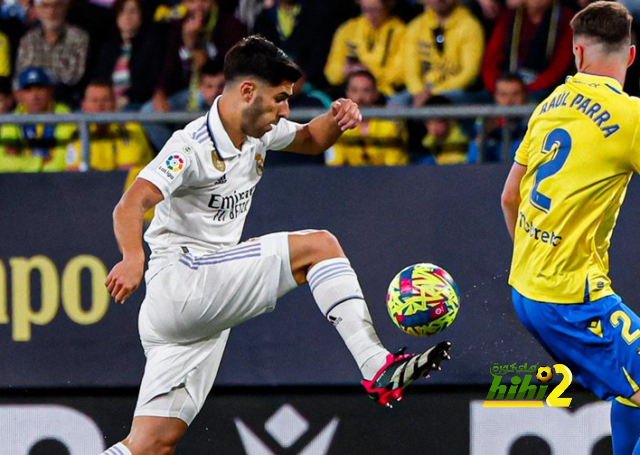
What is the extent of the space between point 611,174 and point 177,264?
203 centimetres

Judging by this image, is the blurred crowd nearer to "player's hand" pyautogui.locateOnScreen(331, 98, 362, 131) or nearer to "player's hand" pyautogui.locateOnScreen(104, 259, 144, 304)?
"player's hand" pyautogui.locateOnScreen(331, 98, 362, 131)

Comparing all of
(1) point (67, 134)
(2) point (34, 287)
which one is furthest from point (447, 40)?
(2) point (34, 287)

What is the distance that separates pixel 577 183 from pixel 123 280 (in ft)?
6.32

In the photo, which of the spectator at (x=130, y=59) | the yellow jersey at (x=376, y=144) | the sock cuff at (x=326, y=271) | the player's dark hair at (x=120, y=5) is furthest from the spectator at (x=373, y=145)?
the player's dark hair at (x=120, y=5)

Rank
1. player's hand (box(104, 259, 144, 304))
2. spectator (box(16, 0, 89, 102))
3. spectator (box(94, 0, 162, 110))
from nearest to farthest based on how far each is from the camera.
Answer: player's hand (box(104, 259, 144, 304))
spectator (box(94, 0, 162, 110))
spectator (box(16, 0, 89, 102))

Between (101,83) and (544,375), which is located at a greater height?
(101,83)

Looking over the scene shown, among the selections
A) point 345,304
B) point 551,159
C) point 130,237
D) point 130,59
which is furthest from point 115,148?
point 551,159

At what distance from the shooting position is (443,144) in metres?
7.62

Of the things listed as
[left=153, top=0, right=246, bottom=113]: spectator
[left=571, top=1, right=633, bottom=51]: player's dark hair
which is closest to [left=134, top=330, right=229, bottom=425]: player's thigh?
[left=571, top=1, right=633, bottom=51]: player's dark hair

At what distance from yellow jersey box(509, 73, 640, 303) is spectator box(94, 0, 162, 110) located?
4.70 meters

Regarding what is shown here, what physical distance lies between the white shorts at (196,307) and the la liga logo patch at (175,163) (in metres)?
0.49

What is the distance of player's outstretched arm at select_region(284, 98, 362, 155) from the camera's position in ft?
19.2

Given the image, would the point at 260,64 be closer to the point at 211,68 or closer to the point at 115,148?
the point at 115,148

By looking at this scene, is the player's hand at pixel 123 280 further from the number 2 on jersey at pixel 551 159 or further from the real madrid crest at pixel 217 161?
the number 2 on jersey at pixel 551 159
